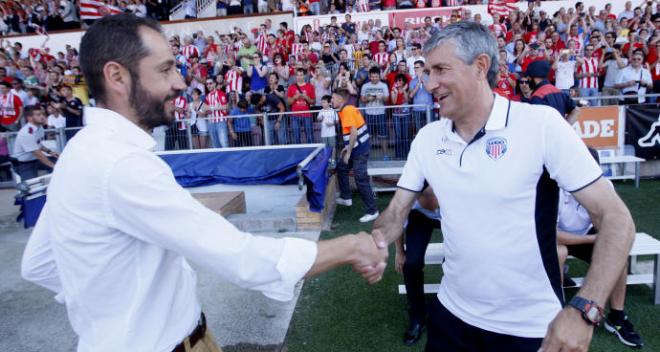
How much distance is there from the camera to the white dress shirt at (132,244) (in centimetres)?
148

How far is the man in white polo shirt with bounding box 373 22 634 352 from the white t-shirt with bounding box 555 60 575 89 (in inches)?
373

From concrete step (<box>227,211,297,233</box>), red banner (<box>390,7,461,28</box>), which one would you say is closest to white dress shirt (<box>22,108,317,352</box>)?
concrete step (<box>227,211,297,233</box>)

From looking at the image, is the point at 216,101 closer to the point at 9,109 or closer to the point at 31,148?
the point at 31,148

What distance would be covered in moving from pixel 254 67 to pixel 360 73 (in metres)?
2.76

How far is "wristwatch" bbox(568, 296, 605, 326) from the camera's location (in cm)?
165

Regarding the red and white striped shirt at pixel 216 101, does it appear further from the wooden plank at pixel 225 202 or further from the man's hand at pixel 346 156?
the man's hand at pixel 346 156

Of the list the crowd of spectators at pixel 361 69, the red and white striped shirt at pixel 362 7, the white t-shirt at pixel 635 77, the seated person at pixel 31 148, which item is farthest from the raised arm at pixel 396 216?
the red and white striped shirt at pixel 362 7

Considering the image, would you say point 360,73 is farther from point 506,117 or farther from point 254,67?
point 506,117

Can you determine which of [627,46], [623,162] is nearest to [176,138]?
[623,162]

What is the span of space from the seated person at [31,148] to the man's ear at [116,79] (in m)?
8.80

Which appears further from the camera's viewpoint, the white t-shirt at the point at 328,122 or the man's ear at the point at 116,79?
the white t-shirt at the point at 328,122

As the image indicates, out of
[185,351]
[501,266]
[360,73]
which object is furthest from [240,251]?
[360,73]

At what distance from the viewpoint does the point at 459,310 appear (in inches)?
88.5

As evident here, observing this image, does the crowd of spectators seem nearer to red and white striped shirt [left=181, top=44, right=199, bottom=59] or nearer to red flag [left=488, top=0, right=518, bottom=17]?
red and white striped shirt [left=181, top=44, right=199, bottom=59]
